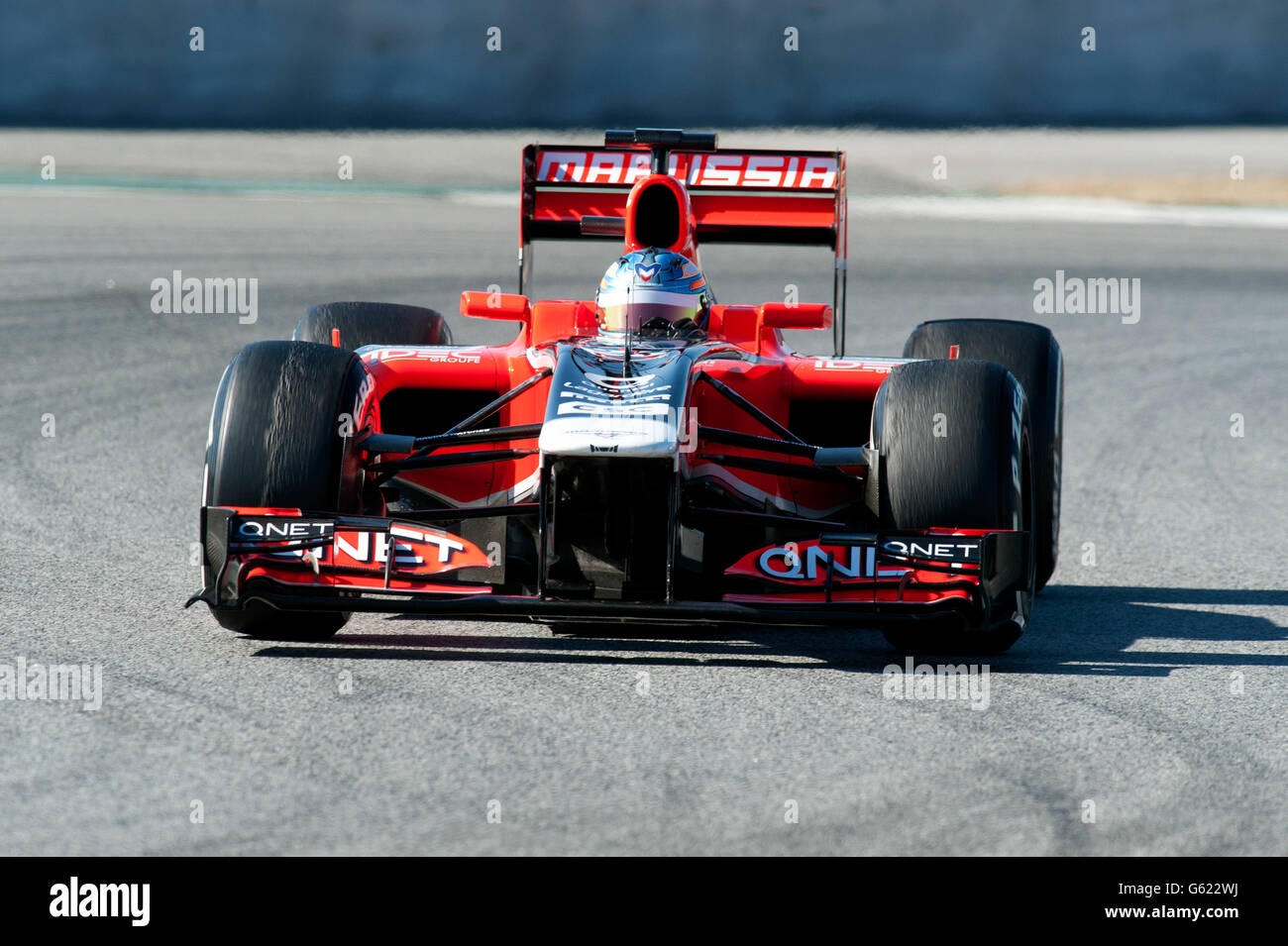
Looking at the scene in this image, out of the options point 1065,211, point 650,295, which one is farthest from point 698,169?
point 1065,211

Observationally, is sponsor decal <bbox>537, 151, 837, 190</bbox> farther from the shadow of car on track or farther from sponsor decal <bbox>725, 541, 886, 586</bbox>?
sponsor decal <bbox>725, 541, 886, 586</bbox>

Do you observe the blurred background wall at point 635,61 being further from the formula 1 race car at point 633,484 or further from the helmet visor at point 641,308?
the formula 1 race car at point 633,484

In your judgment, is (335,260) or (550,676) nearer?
(550,676)

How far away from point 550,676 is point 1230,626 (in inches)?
117

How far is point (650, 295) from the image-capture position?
806 cm

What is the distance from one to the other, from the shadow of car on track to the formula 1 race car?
16cm

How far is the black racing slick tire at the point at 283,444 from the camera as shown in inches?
265

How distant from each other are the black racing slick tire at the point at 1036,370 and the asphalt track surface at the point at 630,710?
15.0 inches

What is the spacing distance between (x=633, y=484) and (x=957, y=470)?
3.80ft

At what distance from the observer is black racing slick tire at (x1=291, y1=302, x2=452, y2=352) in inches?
355

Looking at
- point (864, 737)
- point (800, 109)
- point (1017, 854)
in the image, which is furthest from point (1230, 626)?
point (800, 109)

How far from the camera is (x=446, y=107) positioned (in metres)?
43.0

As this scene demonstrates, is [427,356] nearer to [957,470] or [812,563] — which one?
[812,563]

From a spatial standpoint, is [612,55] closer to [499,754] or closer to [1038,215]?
[1038,215]
